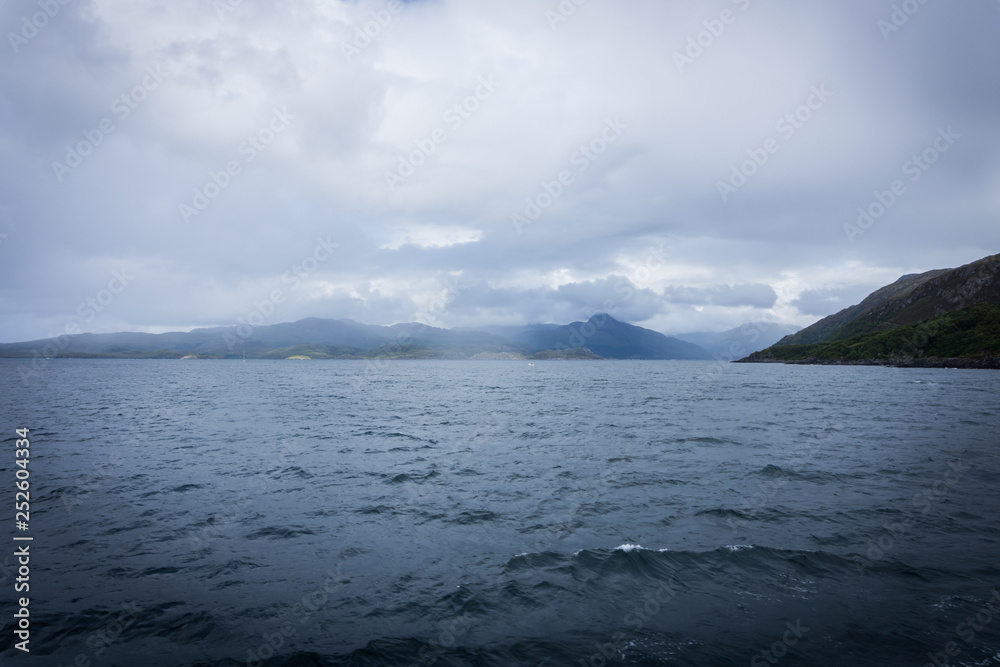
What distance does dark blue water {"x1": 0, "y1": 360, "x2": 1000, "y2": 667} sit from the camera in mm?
10492

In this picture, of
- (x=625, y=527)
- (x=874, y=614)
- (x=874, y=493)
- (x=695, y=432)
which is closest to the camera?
(x=874, y=614)

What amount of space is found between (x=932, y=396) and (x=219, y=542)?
92609mm

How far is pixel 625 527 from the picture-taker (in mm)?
17562

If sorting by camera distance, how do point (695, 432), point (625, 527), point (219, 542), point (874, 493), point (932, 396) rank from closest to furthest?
point (219, 542)
point (625, 527)
point (874, 493)
point (695, 432)
point (932, 396)

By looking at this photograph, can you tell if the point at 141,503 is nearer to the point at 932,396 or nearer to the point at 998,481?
the point at 998,481

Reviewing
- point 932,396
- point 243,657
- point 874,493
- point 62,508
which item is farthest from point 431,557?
point 932,396

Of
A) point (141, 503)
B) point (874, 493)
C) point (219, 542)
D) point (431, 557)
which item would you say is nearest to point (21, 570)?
point (219, 542)

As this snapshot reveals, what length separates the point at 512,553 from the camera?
15375mm

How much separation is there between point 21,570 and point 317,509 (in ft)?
30.2

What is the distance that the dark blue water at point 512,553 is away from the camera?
1049cm

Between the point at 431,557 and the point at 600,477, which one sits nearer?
the point at 431,557

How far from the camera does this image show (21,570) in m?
13.7

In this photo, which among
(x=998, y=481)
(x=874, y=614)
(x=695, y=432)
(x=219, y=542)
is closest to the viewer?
(x=874, y=614)

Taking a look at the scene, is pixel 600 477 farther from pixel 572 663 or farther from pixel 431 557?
pixel 572 663
